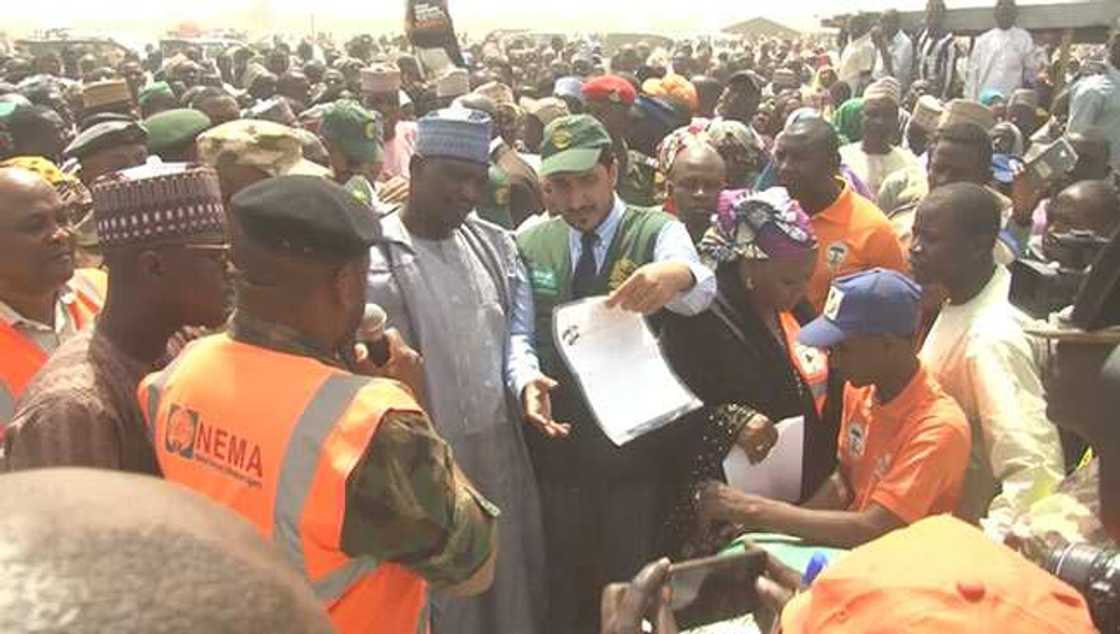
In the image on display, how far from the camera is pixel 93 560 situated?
668 mm

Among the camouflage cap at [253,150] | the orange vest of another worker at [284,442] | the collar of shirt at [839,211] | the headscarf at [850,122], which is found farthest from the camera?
the headscarf at [850,122]

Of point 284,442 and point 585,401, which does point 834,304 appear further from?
point 284,442

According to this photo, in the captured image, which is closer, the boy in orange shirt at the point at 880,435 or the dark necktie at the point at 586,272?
the boy in orange shirt at the point at 880,435

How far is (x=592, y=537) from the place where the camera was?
10.9 ft

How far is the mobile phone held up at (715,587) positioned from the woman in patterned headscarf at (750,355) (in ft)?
3.05

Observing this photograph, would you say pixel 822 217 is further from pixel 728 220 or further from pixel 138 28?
pixel 138 28

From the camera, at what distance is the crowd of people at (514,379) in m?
1.30

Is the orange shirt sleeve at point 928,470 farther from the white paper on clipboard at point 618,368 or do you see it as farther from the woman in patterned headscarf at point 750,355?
the white paper on clipboard at point 618,368

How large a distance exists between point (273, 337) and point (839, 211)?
2.95m

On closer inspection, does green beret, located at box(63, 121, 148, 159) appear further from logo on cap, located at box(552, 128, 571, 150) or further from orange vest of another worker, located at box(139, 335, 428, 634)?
orange vest of another worker, located at box(139, 335, 428, 634)

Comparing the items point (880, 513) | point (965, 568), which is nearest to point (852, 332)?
point (880, 513)

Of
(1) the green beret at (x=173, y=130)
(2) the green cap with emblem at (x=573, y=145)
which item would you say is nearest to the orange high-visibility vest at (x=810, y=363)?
(2) the green cap with emblem at (x=573, y=145)

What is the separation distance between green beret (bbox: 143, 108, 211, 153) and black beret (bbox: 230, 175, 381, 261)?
3.24 meters

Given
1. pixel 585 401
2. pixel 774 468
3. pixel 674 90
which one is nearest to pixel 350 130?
pixel 585 401
